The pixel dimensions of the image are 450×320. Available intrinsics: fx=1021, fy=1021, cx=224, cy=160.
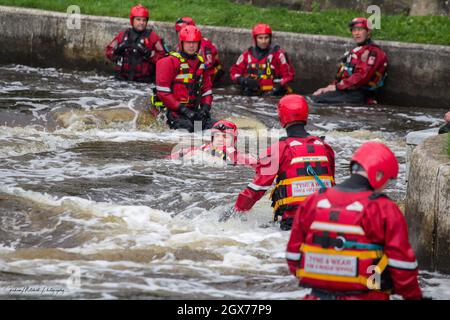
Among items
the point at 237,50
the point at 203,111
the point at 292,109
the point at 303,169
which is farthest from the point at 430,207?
the point at 237,50

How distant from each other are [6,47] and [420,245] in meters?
11.6

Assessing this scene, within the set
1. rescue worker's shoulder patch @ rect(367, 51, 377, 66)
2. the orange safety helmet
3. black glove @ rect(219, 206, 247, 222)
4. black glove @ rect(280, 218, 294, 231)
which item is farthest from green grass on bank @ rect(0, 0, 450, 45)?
black glove @ rect(280, 218, 294, 231)

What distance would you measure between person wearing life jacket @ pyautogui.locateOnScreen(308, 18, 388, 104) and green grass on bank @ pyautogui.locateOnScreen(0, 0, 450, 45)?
2.87ft

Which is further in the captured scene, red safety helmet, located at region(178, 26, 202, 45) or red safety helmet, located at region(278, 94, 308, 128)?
red safety helmet, located at region(178, 26, 202, 45)

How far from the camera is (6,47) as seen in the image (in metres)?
17.4

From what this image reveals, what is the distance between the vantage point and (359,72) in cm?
A: 1473

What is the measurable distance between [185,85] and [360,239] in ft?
24.1

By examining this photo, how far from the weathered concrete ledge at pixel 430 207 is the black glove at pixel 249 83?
25.3 ft

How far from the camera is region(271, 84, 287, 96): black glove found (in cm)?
1502

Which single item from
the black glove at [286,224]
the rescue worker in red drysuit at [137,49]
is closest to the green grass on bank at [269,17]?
the rescue worker in red drysuit at [137,49]

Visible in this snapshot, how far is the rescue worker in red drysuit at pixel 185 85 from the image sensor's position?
1219 centimetres

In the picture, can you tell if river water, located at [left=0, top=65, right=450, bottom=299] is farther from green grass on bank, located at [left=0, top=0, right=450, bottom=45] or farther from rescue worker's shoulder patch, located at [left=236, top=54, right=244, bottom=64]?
green grass on bank, located at [left=0, top=0, right=450, bottom=45]
